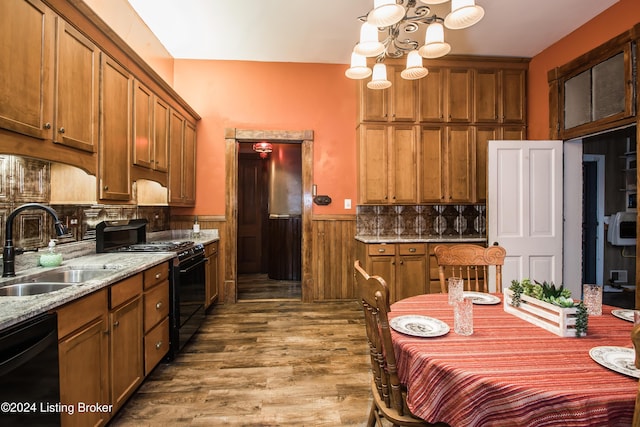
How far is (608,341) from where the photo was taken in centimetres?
123

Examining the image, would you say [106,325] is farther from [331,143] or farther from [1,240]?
[331,143]

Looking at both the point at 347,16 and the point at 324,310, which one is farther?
the point at 324,310

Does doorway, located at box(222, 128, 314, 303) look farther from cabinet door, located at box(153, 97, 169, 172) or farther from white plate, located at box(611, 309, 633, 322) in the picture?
white plate, located at box(611, 309, 633, 322)

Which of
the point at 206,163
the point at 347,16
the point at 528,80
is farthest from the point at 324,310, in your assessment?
the point at 528,80

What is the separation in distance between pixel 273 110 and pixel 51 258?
3.08 meters

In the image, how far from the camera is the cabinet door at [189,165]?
153 inches

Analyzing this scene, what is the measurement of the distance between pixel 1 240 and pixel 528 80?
5.50 meters

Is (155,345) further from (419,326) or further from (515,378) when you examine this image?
(515,378)

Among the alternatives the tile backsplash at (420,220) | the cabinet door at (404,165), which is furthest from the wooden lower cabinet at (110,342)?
the cabinet door at (404,165)

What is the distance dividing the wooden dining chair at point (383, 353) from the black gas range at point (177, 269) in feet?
6.21

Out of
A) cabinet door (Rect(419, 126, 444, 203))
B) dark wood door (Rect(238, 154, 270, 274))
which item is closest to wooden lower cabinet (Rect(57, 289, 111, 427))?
cabinet door (Rect(419, 126, 444, 203))

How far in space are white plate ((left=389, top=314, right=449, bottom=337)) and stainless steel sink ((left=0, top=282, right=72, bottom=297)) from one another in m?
1.68

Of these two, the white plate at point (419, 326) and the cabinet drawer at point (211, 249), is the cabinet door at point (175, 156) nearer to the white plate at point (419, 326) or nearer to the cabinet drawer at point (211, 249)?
the cabinet drawer at point (211, 249)

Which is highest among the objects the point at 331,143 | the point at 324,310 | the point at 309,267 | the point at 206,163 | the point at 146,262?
the point at 331,143
